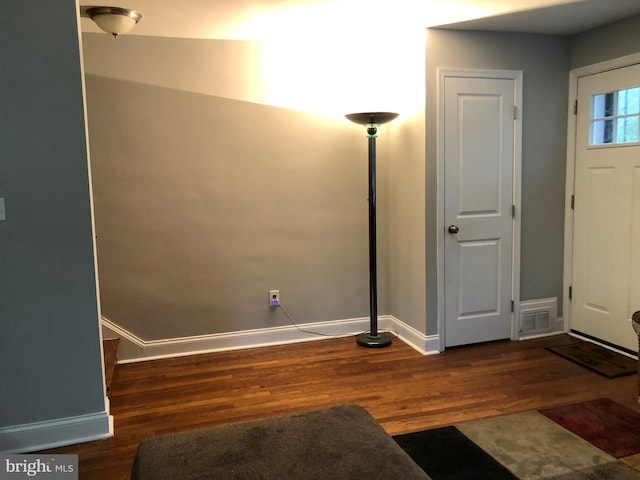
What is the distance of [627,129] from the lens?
3.57 m

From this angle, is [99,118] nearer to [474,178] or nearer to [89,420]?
[89,420]

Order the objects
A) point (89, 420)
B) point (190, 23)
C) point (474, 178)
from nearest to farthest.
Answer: point (89, 420) < point (190, 23) < point (474, 178)

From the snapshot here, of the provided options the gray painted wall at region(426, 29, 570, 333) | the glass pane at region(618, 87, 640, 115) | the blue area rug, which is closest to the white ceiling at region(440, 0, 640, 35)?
the gray painted wall at region(426, 29, 570, 333)

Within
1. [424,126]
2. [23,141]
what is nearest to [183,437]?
[23,141]

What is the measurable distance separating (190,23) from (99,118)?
90cm

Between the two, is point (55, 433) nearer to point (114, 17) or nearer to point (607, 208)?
point (114, 17)

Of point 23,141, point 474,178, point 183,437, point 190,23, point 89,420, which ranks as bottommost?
point 89,420

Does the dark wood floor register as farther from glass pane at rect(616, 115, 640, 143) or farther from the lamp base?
glass pane at rect(616, 115, 640, 143)

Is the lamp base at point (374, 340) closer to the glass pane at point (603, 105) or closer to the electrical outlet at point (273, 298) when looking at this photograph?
the electrical outlet at point (273, 298)

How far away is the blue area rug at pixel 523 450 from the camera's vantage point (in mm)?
2320

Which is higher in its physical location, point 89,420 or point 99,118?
point 99,118

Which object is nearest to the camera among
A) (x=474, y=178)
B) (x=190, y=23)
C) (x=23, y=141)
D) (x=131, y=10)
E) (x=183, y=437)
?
(x=183, y=437)

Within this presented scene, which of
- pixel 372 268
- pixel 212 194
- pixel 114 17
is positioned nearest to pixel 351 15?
pixel 114 17

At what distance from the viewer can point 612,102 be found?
367 centimetres
